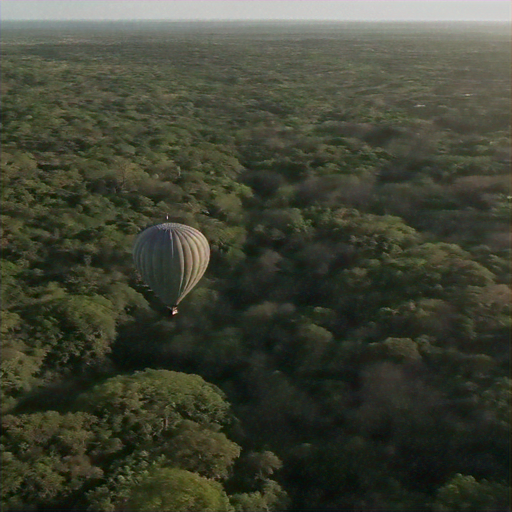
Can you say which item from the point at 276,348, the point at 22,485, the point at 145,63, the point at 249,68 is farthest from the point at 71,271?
the point at 145,63

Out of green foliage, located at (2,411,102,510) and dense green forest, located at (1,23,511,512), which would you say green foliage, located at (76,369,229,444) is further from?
green foliage, located at (2,411,102,510)

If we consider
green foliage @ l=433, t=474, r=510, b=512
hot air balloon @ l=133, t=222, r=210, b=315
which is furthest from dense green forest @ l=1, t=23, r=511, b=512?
hot air balloon @ l=133, t=222, r=210, b=315

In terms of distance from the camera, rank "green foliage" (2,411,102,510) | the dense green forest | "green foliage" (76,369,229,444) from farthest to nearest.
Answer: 1. "green foliage" (76,369,229,444)
2. the dense green forest
3. "green foliage" (2,411,102,510)

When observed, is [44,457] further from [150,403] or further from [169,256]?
[169,256]

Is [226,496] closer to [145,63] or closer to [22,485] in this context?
[22,485]

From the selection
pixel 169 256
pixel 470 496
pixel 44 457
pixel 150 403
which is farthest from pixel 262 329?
pixel 470 496

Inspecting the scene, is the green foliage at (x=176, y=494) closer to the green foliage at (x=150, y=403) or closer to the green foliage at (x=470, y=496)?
the green foliage at (x=150, y=403)

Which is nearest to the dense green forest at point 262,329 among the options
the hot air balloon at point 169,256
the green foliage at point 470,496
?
the green foliage at point 470,496
